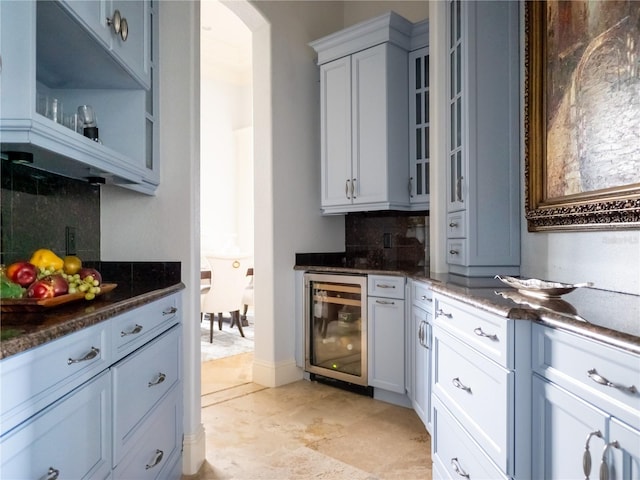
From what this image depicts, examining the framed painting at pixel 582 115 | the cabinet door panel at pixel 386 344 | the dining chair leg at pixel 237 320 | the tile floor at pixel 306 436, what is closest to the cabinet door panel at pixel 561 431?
the framed painting at pixel 582 115

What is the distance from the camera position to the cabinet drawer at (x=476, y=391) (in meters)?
1.22

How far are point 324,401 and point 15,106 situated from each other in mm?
2498

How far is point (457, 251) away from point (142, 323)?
5.27 feet

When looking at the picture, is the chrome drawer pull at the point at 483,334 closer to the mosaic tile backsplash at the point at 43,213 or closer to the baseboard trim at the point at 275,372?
the mosaic tile backsplash at the point at 43,213

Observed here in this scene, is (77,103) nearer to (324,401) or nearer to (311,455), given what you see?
(311,455)

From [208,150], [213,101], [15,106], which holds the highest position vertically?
[213,101]

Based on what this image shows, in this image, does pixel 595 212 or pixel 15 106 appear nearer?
pixel 15 106

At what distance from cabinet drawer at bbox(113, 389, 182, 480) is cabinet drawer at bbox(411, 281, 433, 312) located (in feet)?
4.48

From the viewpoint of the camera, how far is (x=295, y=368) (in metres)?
3.40

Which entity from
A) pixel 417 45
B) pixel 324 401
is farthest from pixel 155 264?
pixel 417 45

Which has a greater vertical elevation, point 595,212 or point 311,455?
point 595,212

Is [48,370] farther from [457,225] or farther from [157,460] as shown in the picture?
[457,225]

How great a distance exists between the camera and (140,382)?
1.53 metres

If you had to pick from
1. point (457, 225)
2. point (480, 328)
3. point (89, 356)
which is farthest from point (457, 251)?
point (89, 356)
